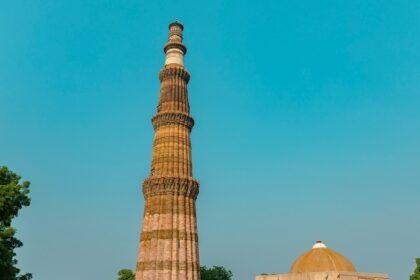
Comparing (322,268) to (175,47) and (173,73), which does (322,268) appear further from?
(175,47)

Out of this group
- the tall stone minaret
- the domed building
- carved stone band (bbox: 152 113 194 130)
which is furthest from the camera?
carved stone band (bbox: 152 113 194 130)

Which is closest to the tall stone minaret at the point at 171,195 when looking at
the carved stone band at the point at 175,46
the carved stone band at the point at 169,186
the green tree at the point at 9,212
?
the carved stone band at the point at 169,186

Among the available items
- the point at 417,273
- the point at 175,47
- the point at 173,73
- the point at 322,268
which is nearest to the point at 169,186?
the point at 173,73

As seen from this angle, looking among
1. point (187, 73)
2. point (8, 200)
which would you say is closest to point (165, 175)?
point (187, 73)

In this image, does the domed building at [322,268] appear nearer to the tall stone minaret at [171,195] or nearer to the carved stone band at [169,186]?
Result: the tall stone minaret at [171,195]

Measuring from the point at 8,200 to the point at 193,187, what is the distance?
1859 cm

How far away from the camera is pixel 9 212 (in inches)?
882

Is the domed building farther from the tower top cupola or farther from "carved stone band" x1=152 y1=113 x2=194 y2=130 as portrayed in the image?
the tower top cupola

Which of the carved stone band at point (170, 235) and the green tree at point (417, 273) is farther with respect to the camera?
the green tree at point (417, 273)

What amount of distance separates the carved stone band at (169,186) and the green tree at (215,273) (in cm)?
2518

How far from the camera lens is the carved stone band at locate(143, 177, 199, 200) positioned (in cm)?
3728

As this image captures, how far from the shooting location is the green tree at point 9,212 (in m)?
21.4

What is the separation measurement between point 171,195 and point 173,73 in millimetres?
13034

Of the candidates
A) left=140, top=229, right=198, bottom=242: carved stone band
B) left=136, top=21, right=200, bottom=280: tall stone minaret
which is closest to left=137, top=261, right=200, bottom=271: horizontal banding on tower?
left=136, top=21, right=200, bottom=280: tall stone minaret
